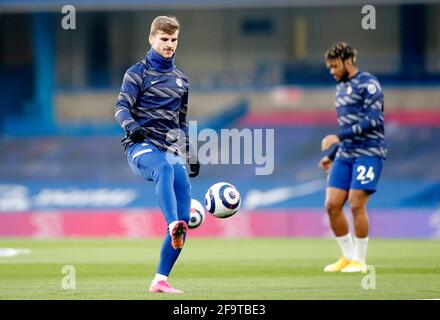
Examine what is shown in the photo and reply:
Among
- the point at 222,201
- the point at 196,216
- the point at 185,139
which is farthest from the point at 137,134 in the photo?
the point at 196,216

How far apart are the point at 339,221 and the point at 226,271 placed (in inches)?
53.4

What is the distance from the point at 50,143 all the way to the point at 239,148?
526cm

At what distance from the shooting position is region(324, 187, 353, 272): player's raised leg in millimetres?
12516

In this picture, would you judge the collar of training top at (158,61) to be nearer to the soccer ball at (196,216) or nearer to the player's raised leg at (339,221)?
the soccer ball at (196,216)

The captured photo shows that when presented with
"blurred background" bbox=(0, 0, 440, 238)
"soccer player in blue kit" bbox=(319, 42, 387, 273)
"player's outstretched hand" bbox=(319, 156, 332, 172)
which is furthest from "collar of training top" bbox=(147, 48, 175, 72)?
"blurred background" bbox=(0, 0, 440, 238)

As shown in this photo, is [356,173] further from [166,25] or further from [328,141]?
[166,25]

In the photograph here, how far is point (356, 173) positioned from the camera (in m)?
12.4

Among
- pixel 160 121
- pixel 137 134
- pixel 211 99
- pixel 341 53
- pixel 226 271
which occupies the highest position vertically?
pixel 211 99

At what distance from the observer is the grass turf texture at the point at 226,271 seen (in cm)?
985

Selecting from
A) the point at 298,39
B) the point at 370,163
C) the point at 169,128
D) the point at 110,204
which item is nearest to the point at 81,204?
the point at 110,204

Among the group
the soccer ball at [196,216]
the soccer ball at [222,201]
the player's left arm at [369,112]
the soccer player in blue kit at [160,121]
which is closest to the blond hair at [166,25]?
→ the soccer player in blue kit at [160,121]

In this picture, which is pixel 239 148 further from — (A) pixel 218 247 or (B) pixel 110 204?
(A) pixel 218 247

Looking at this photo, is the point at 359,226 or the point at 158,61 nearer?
the point at 158,61

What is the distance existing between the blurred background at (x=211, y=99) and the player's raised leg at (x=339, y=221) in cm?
1038
